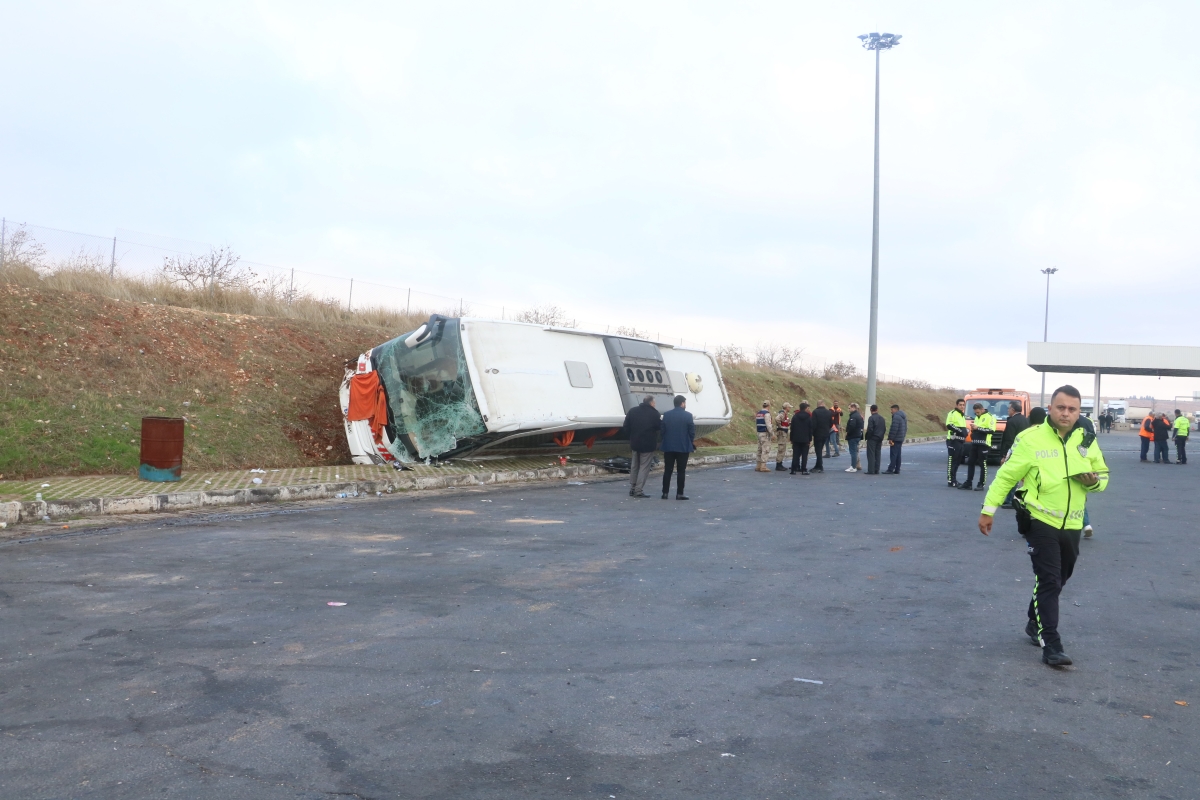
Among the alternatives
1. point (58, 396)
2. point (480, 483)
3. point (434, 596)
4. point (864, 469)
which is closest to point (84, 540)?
point (434, 596)

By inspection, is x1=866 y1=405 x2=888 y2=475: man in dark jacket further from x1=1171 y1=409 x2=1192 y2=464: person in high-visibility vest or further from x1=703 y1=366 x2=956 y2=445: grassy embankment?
x1=1171 y1=409 x2=1192 y2=464: person in high-visibility vest

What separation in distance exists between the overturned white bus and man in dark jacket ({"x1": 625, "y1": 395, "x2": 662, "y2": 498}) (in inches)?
23.2

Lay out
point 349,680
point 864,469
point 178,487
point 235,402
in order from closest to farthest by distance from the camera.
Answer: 1. point 349,680
2. point 178,487
3. point 235,402
4. point 864,469

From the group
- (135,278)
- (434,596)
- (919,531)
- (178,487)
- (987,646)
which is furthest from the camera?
(135,278)

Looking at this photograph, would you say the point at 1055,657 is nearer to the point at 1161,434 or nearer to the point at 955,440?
the point at 955,440

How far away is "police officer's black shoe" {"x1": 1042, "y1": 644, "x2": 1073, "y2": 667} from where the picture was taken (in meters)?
5.16

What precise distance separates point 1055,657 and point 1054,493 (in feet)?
3.06

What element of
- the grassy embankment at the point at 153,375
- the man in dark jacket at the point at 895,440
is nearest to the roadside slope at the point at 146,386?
the grassy embankment at the point at 153,375

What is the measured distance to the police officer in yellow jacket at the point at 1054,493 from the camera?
5363mm

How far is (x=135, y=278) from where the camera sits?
78.0 feet

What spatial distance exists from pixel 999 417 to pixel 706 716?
22.3 m

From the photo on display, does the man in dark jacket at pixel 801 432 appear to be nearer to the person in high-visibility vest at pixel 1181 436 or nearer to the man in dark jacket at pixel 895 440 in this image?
the man in dark jacket at pixel 895 440

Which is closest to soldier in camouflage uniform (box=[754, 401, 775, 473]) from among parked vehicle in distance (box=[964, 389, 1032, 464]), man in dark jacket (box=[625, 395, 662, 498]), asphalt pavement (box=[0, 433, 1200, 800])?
man in dark jacket (box=[625, 395, 662, 498])

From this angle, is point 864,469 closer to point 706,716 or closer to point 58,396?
point 58,396
